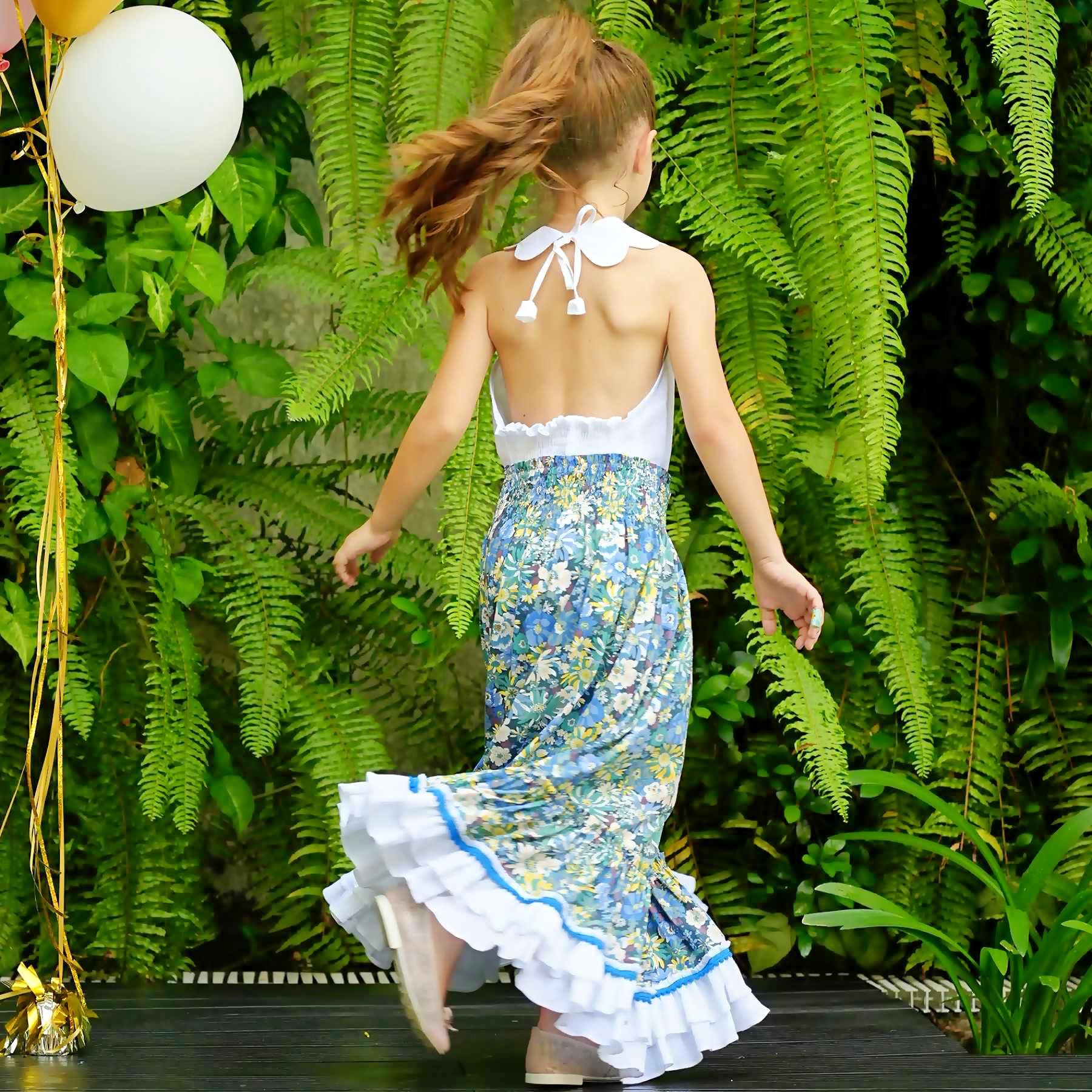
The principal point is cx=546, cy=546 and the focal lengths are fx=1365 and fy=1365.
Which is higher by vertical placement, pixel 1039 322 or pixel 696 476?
pixel 1039 322

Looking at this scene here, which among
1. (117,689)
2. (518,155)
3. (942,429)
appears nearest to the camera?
(518,155)

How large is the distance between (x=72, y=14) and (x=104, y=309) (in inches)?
20.2

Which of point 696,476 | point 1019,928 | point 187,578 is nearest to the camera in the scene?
point 1019,928

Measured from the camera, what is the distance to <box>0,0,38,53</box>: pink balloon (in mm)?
1997

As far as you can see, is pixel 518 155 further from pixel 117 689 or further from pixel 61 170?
pixel 117 689

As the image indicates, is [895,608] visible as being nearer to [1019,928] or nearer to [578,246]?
[1019,928]

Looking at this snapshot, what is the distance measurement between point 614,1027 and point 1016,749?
1.47 metres

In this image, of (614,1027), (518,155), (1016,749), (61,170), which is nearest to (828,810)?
(1016,749)

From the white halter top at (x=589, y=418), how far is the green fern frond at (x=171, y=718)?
2.84 ft

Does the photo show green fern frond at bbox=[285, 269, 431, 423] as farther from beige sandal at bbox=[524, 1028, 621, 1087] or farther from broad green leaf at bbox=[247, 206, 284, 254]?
beige sandal at bbox=[524, 1028, 621, 1087]

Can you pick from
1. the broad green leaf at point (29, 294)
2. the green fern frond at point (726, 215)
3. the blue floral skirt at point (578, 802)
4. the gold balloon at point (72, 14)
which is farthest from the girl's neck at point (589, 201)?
the broad green leaf at point (29, 294)

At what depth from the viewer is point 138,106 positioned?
1.96 meters

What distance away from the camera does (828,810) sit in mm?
2605

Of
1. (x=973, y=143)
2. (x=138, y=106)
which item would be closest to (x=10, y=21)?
(x=138, y=106)
